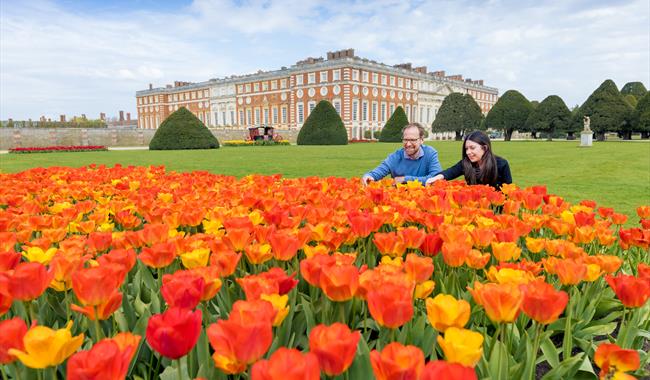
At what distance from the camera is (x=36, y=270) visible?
1.05 metres

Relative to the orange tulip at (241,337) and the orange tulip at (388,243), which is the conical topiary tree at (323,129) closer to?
the orange tulip at (388,243)

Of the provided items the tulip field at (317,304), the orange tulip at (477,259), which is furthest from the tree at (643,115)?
the orange tulip at (477,259)

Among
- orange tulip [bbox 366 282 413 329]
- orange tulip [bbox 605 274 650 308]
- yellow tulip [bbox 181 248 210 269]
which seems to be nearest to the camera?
orange tulip [bbox 366 282 413 329]

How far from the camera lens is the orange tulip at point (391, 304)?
2.90 ft

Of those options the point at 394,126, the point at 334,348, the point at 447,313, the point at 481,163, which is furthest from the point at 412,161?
the point at 394,126

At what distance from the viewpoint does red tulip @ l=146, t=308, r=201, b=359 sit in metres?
0.78

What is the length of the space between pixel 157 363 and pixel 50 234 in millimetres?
798

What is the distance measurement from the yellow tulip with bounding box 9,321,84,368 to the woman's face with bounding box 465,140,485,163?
3.86 meters

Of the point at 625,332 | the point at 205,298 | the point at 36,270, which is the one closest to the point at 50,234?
the point at 36,270

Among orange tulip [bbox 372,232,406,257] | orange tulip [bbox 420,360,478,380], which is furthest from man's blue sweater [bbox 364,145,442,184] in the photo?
orange tulip [bbox 420,360,478,380]

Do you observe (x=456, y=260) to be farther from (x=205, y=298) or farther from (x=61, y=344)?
(x=61, y=344)

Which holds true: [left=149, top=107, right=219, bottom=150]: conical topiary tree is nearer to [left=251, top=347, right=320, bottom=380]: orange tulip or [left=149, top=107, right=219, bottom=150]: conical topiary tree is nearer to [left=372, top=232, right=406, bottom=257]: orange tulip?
[left=372, top=232, right=406, bottom=257]: orange tulip

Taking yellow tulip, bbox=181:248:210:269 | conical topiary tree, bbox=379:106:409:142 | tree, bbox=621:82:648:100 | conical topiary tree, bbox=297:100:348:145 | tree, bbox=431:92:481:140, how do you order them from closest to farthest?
yellow tulip, bbox=181:248:210:269
conical topiary tree, bbox=297:100:348:145
conical topiary tree, bbox=379:106:409:142
tree, bbox=431:92:481:140
tree, bbox=621:82:648:100

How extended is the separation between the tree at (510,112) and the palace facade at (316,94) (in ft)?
46.2
